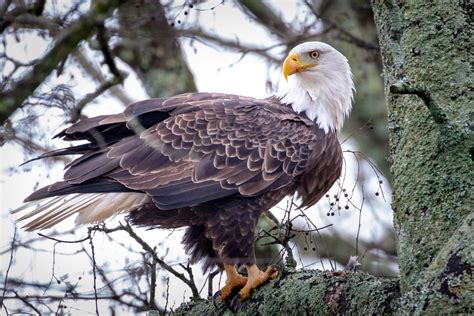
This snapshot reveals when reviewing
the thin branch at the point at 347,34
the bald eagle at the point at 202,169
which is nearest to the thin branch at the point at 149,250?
the bald eagle at the point at 202,169

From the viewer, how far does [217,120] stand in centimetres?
550

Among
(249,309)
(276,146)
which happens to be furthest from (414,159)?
(276,146)

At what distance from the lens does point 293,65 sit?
19.4 ft

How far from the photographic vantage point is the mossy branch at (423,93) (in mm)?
3117

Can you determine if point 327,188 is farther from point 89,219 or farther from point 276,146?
point 89,219

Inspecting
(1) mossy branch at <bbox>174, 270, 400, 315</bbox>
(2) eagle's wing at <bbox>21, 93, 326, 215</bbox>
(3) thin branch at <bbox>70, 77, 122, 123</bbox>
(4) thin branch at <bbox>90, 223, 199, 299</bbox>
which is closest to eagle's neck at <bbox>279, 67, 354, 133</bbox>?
(2) eagle's wing at <bbox>21, 93, 326, 215</bbox>

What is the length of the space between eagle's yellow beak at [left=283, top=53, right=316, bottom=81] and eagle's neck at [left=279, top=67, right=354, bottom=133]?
0.06 m

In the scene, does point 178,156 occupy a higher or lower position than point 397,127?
higher

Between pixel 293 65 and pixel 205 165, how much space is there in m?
1.08

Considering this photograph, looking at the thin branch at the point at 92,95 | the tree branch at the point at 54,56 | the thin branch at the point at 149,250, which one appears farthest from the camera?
the thin branch at the point at 149,250

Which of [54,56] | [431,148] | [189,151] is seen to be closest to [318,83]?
[189,151]

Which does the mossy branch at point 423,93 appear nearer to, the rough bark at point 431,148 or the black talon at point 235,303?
the rough bark at point 431,148

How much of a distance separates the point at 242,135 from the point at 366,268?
2047 mm

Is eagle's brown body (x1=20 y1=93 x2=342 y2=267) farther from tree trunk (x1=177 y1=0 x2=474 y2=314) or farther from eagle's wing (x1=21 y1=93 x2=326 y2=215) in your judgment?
tree trunk (x1=177 y1=0 x2=474 y2=314)
